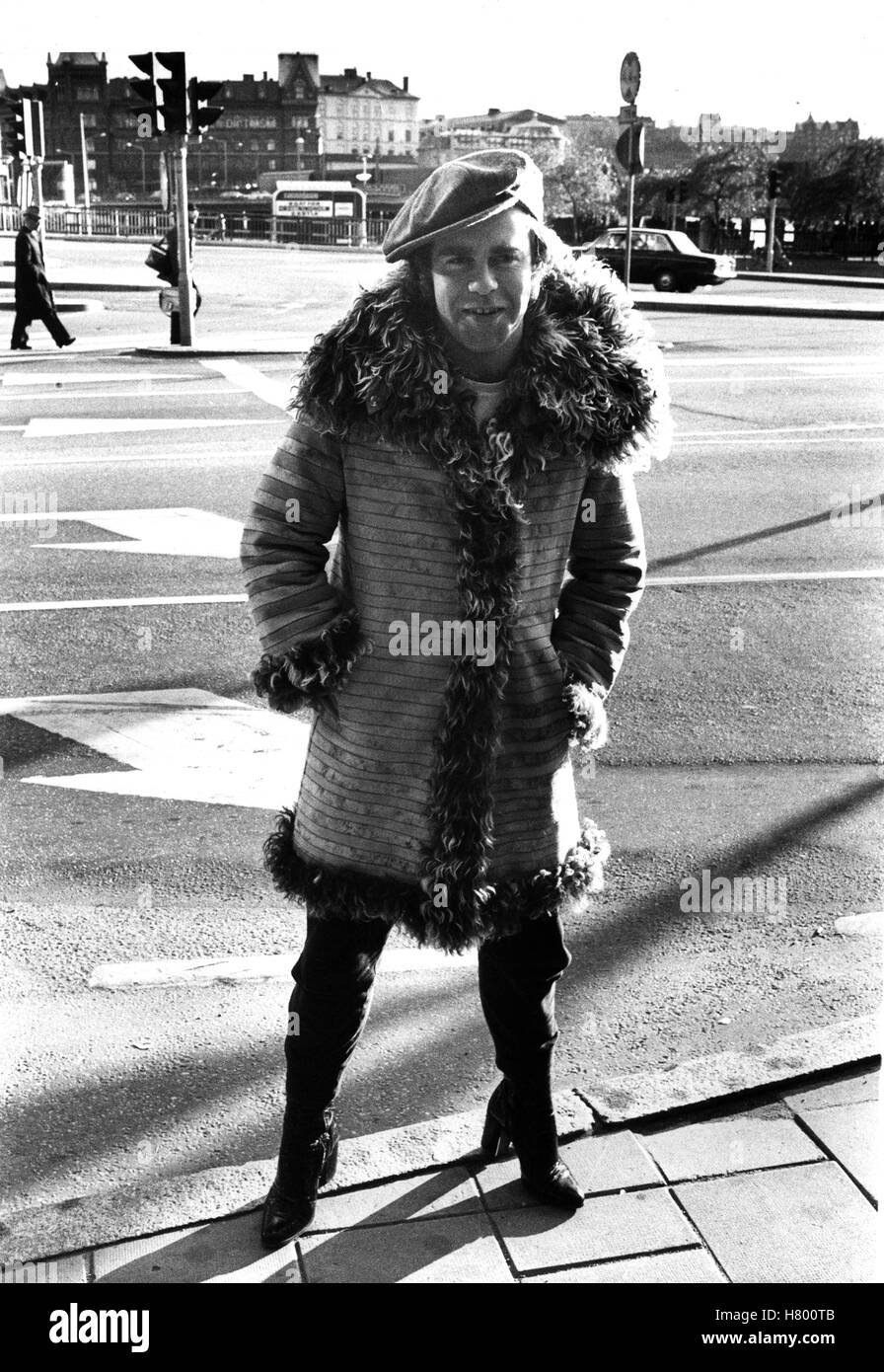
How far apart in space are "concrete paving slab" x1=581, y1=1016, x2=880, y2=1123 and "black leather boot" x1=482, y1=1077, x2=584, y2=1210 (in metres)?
0.31

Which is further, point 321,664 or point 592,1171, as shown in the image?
point 592,1171

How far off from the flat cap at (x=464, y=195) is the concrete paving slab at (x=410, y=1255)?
68.7 inches

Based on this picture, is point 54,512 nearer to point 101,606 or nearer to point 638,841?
point 101,606

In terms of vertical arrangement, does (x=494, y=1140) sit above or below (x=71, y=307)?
below

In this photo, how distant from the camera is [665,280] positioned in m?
31.3

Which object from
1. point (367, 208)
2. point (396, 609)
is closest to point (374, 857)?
point (396, 609)

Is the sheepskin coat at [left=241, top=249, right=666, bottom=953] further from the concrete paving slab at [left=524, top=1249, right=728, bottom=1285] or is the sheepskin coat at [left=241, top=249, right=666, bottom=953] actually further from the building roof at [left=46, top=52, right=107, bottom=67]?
the building roof at [left=46, top=52, right=107, bottom=67]

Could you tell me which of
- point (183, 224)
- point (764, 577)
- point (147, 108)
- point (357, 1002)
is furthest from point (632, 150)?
point (357, 1002)

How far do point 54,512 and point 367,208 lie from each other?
47.1m

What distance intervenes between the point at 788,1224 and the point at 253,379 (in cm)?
1352

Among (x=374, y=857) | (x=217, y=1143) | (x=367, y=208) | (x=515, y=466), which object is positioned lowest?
(x=217, y=1143)

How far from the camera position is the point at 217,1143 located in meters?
3.02

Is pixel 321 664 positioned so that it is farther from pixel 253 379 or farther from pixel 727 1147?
pixel 253 379
